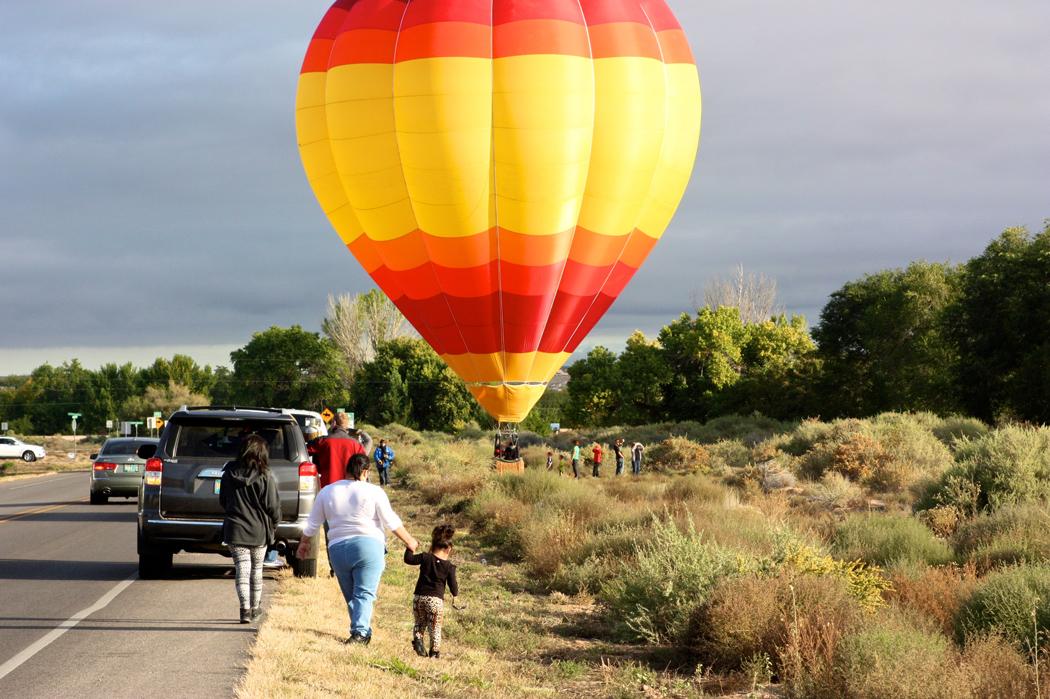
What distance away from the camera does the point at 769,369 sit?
3073 inches

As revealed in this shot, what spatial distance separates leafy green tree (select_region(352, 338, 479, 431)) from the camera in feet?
360

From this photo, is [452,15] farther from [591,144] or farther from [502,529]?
[502,529]

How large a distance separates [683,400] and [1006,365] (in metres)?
42.2

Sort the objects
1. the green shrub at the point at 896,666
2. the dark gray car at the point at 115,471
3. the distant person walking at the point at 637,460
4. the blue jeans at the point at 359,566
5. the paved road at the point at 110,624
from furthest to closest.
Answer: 1. the distant person walking at the point at 637,460
2. the dark gray car at the point at 115,471
3. the blue jeans at the point at 359,566
4. the paved road at the point at 110,624
5. the green shrub at the point at 896,666

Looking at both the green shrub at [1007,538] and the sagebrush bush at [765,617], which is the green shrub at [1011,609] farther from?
the green shrub at [1007,538]

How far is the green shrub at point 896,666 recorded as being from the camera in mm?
7957

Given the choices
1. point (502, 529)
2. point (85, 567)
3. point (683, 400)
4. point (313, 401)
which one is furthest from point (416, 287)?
point (313, 401)

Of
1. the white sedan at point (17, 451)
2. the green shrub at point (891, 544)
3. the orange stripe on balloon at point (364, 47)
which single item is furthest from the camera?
the white sedan at point (17, 451)

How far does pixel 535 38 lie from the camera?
24.6 meters

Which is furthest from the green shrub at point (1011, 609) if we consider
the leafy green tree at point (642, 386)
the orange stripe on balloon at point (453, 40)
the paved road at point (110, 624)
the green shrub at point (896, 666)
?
the leafy green tree at point (642, 386)

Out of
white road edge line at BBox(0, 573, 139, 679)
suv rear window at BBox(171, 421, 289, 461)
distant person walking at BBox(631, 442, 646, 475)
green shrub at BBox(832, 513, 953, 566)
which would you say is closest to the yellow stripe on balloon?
green shrub at BBox(832, 513, 953, 566)

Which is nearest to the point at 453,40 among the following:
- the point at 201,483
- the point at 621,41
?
the point at 621,41

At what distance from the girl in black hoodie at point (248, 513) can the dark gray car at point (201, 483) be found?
7.59 ft

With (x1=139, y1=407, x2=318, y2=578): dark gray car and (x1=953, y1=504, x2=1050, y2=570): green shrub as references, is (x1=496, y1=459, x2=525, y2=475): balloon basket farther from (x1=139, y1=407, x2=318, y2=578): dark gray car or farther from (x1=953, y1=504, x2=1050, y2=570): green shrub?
(x1=139, y1=407, x2=318, y2=578): dark gray car
